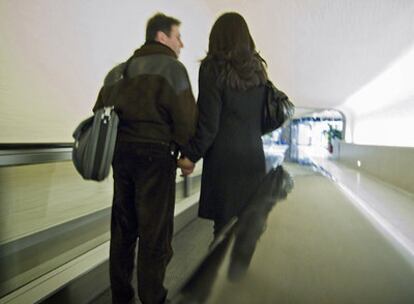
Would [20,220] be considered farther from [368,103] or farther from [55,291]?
[368,103]

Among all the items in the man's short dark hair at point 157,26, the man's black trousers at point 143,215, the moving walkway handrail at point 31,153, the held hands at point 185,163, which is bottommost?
the man's black trousers at point 143,215

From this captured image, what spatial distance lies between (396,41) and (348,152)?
384 centimetres

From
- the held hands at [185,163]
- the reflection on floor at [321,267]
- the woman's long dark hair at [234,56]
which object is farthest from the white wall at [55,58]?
the reflection on floor at [321,267]

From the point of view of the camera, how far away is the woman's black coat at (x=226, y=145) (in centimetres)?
118

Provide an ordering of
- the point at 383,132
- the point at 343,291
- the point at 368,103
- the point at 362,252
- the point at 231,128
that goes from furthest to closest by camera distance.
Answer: the point at 368,103
the point at 383,132
the point at 231,128
the point at 362,252
the point at 343,291

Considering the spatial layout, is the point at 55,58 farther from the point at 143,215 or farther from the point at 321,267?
the point at 321,267

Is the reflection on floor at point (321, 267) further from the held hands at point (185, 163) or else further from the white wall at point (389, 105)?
the white wall at point (389, 105)

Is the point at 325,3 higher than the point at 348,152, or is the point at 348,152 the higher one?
the point at 325,3

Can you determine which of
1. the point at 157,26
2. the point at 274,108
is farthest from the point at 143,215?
the point at 157,26

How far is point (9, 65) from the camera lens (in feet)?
3.95

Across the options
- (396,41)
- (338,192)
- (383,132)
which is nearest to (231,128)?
(338,192)

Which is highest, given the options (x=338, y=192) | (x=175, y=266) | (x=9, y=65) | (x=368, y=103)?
(x=368, y=103)

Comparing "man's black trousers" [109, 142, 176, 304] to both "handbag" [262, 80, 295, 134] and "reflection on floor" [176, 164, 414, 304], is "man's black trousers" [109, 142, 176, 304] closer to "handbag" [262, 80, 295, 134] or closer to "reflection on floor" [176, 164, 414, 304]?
"handbag" [262, 80, 295, 134]

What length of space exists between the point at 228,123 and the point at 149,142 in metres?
0.34
